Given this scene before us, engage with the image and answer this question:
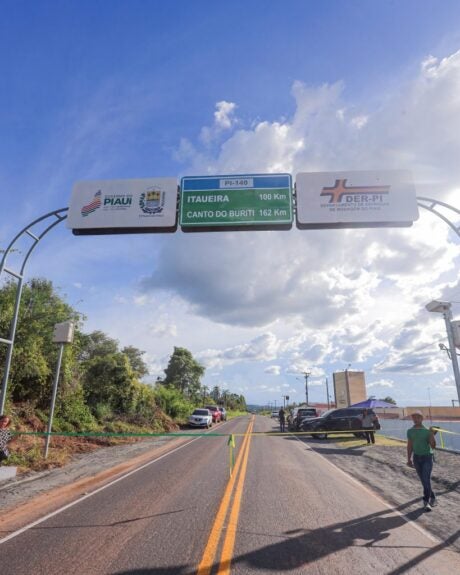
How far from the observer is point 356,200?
364 inches

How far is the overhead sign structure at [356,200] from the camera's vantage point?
916 cm

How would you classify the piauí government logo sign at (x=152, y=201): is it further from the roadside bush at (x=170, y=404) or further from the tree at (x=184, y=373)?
the tree at (x=184, y=373)

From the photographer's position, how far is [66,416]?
1797cm

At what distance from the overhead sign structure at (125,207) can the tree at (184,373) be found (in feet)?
184

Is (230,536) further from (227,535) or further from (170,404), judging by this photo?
(170,404)

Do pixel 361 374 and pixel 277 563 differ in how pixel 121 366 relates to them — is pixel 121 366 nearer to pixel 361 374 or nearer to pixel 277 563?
pixel 277 563

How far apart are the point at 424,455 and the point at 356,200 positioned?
571 centimetres

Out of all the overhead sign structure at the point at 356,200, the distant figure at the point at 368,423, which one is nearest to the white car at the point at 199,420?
the distant figure at the point at 368,423

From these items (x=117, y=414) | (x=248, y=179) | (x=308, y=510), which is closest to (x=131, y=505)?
(x=308, y=510)

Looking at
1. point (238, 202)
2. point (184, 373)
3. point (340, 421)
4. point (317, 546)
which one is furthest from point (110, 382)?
point (184, 373)

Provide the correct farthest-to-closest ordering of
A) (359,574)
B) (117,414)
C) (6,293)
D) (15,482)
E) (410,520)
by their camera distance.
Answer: (117,414) → (6,293) → (15,482) → (410,520) → (359,574)

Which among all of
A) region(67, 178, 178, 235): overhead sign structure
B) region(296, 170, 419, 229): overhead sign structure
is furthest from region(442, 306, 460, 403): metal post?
region(67, 178, 178, 235): overhead sign structure

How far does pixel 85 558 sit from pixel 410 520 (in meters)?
4.98

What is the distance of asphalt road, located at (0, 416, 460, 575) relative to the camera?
4324 millimetres
